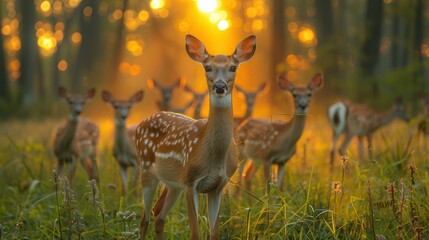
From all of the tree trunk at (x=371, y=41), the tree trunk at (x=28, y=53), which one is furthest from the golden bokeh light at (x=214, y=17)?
the tree trunk at (x=371, y=41)

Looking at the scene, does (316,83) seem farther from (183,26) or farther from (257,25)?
(257,25)

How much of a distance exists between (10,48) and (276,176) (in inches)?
2053

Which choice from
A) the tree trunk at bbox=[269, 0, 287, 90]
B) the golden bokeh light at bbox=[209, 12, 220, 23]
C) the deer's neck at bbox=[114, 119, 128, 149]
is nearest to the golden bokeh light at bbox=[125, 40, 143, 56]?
the golden bokeh light at bbox=[209, 12, 220, 23]

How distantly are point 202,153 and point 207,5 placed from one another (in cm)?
3388

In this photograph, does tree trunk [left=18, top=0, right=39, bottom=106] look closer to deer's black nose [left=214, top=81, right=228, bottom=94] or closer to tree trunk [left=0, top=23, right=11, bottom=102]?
tree trunk [left=0, top=23, right=11, bottom=102]

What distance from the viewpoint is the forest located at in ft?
16.1

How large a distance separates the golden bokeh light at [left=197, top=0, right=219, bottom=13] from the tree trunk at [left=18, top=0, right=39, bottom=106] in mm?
13835

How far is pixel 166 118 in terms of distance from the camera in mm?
5605

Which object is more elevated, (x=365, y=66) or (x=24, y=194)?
(x=365, y=66)

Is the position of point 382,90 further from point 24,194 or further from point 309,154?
point 24,194

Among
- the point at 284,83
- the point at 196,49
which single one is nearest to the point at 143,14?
the point at 284,83

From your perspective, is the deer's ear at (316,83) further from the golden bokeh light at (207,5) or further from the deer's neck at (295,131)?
the golden bokeh light at (207,5)

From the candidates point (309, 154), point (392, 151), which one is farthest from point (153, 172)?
point (309, 154)

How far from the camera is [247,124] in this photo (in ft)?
29.2
